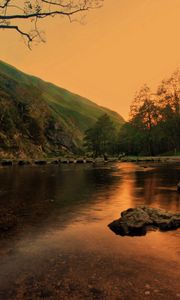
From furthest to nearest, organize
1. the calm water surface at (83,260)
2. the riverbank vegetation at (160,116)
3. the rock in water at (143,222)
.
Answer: the riverbank vegetation at (160,116) → the rock in water at (143,222) → the calm water surface at (83,260)

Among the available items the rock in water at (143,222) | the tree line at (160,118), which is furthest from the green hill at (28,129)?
the rock in water at (143,222)

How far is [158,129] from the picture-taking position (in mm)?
102812

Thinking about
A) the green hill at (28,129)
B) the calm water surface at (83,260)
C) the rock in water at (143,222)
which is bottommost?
the calm water surface at (83,260)

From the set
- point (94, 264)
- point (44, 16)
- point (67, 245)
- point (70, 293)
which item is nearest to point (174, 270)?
point (94, 264)

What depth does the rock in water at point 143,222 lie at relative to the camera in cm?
1147

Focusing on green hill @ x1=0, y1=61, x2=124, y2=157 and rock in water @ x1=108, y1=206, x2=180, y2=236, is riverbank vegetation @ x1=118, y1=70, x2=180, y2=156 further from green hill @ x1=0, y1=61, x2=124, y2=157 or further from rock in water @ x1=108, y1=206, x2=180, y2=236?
rock in water @ x1=108, y1=206, x2=180, y2=236

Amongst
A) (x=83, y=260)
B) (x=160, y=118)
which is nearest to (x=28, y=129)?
(x=160, y=118)

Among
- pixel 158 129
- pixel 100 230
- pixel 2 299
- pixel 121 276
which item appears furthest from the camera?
pixel 158 129

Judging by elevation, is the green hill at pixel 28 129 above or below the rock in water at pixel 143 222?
above

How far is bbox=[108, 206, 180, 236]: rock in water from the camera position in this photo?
11.5 meters

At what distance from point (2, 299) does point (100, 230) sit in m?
6.03

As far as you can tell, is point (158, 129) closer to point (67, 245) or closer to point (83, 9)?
point (83, 9)

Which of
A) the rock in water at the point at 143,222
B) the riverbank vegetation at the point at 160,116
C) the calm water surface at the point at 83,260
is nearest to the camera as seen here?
the calm water surface at the point at 83,260

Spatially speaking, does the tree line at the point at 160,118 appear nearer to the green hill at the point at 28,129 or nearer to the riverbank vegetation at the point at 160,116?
the riverbank vegetation at the point at 160,116
